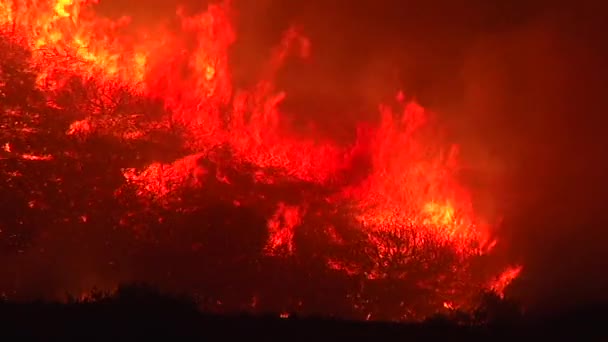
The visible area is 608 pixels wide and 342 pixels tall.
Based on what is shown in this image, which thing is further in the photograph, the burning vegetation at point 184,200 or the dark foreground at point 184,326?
the burning vegetation at point 184,200

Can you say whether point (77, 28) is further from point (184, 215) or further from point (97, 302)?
point (97, 302)

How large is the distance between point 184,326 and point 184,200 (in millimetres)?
7283

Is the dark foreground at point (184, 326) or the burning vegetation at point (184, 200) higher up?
the burning vegetation at point (184, 200)

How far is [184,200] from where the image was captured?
2122cm

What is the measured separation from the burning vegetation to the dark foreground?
3.63 metres

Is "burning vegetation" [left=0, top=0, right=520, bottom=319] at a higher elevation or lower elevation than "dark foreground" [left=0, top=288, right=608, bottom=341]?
higher

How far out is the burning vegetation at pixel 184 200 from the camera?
65.2ft

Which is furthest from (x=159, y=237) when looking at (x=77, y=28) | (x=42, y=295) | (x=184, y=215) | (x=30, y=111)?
(x=77, y=28)

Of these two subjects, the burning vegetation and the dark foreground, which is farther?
the burning vegetation

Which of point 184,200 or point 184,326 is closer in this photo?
point 184,326

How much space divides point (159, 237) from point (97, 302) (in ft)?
18.7

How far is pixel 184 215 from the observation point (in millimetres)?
21062

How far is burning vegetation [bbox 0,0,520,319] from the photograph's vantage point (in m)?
19.9

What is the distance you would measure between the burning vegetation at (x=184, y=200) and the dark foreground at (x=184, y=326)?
3.63 metres
